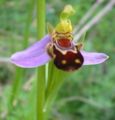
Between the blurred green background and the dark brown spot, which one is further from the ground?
the blurred green background

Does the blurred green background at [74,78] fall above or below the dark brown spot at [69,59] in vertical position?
above

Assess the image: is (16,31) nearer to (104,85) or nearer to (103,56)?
(104,85)

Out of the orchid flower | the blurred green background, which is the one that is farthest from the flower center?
the blurred green background

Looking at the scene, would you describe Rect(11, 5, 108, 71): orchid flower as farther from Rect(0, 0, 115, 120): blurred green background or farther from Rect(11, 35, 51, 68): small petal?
Rect(0, 0, 115, 120): blurred green background

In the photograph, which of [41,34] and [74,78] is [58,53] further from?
[74,78]

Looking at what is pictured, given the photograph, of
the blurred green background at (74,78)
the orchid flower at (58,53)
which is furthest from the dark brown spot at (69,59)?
the blurred green background at (74,78)

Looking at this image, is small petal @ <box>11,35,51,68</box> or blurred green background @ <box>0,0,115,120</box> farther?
blurred green background @ <box>0,0,115,120</box>

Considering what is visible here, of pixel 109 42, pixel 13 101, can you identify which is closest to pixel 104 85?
pixel 109 42

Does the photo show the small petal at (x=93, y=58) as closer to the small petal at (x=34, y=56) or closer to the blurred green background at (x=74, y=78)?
the small petal at (x=34, y=56)
